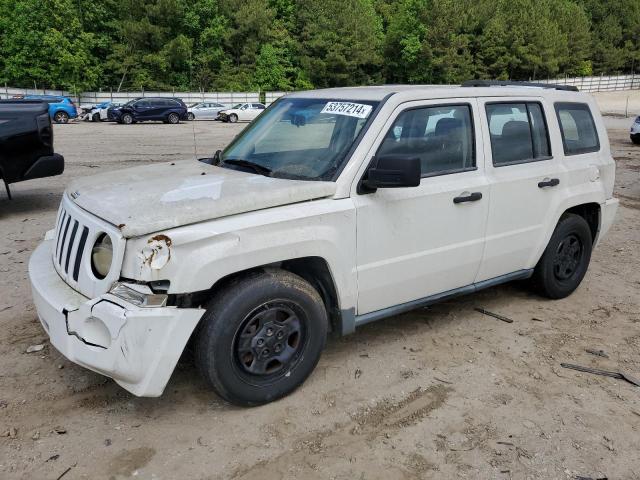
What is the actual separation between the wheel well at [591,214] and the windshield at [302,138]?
2529 mm

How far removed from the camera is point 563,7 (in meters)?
83.9

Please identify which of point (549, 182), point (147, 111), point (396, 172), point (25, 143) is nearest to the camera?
point (396, 172)

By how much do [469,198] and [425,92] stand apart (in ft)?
2.62

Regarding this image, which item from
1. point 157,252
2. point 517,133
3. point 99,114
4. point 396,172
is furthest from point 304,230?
point 99,114

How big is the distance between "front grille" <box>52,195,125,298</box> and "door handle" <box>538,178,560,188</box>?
128 inches

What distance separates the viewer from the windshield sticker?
3822 millimetres

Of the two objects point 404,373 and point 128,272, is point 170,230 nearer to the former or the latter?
point 128,272

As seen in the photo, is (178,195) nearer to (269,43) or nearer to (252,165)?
(252,165)

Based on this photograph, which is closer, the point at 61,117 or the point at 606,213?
the point at 606,213

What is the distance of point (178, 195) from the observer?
130 inches

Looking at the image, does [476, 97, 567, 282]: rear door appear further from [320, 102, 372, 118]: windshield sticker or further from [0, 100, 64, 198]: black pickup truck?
[0, 100, 64, 198]: black pickup truck

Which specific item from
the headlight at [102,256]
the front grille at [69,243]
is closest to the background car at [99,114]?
the front grille at [69,243]

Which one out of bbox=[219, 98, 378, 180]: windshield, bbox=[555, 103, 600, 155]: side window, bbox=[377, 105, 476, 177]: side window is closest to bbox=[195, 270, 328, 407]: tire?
bbox=[219, 98, 378, 180]: windshield

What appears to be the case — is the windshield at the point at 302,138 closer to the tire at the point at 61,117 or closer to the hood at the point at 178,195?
the hood at the point at 178,195
